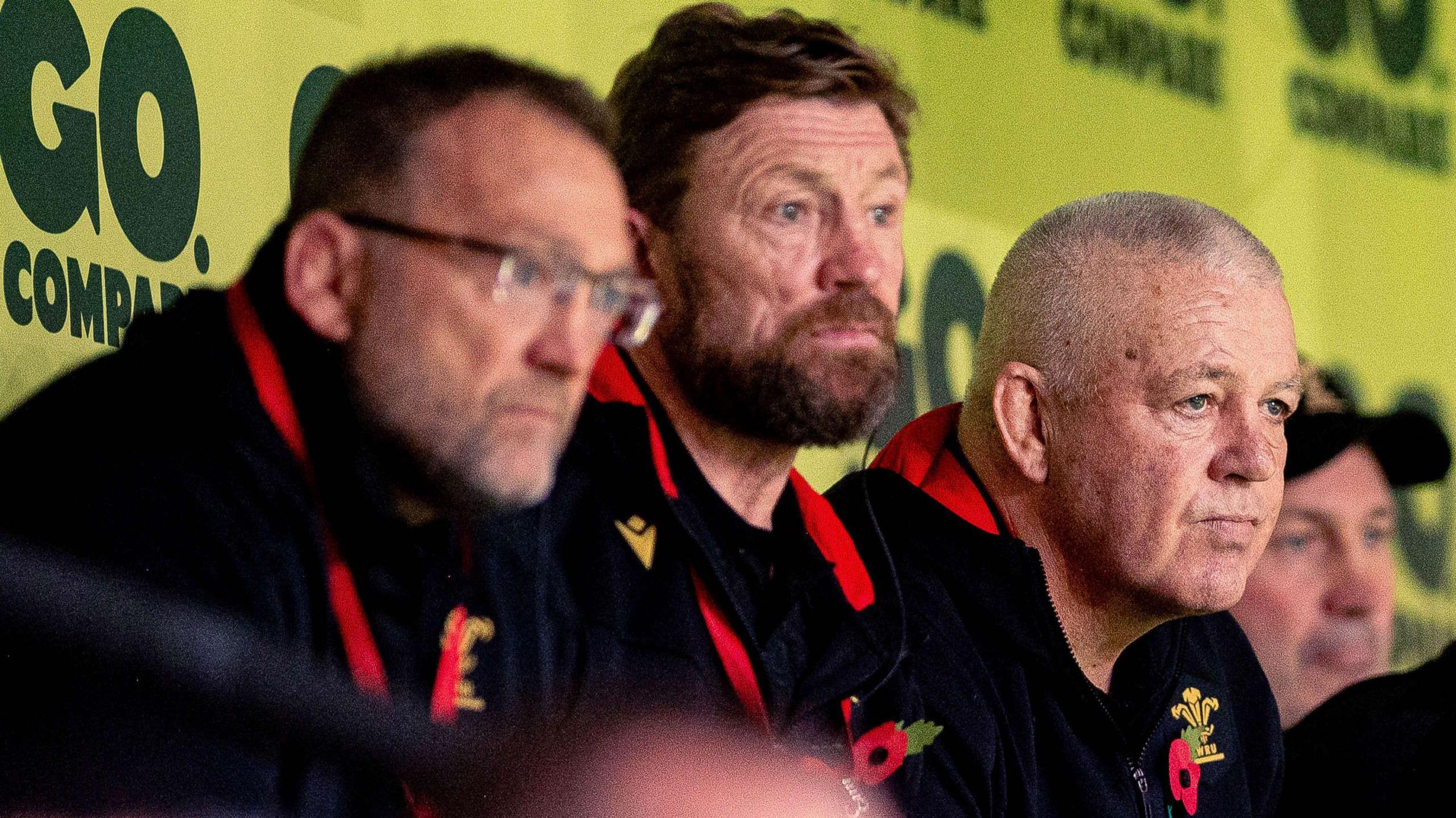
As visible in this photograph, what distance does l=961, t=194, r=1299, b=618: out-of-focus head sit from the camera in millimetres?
1968

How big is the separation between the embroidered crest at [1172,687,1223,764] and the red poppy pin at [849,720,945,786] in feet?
1.41

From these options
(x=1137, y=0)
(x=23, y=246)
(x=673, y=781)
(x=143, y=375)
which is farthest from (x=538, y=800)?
(x=1137, y=0)

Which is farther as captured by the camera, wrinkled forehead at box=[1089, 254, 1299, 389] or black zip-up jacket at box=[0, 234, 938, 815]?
wrinkled forehead at box=[1089, 254, 1299, 389]

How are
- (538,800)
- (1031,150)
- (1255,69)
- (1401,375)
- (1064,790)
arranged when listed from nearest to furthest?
(538,800)
(1064,790)
(1031,150)
(1255,69)
(1401,375)

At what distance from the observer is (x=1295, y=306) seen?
11.5ft

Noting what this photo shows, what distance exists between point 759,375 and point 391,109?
566 mm

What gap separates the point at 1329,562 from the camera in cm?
277

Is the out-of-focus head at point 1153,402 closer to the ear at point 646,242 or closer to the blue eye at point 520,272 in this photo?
the ear at point 646,242

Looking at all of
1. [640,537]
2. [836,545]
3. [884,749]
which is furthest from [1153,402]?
[640,537]

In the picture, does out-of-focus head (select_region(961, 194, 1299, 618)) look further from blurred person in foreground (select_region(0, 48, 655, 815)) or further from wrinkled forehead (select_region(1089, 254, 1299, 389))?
blurred person in foreground (select_region(0, 48, 655, 815))

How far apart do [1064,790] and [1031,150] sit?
1.35m

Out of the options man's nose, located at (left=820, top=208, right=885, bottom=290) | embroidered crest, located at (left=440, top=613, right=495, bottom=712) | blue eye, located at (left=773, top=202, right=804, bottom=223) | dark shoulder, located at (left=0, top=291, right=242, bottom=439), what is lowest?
embroidered crest, located at (left=440, top=613, right=495, bottom=712)

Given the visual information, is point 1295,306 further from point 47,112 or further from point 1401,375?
point 47,112

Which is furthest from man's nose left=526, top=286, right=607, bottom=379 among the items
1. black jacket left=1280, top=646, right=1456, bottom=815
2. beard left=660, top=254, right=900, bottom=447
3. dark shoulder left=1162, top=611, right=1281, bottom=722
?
black jacket left=1280, top=646, right=1456, bottom=815
